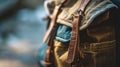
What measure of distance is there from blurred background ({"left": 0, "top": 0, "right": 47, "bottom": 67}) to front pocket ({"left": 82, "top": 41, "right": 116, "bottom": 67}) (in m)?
1.73

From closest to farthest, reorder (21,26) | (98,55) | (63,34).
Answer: (98,55) → (63,34) → (21,26)

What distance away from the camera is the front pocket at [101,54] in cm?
126

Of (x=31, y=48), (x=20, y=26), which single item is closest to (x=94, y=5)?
(x=31, y=48)

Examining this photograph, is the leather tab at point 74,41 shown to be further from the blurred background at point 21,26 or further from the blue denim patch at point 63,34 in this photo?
the blurred background at point 21,26

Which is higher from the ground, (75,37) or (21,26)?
(21,26)

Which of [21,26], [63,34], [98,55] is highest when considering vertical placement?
[21,26]

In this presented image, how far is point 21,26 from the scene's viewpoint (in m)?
3.50

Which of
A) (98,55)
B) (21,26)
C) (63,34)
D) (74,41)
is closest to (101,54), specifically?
(98,55)

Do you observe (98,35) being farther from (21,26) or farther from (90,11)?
(21,26)

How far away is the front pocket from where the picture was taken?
1.26 m

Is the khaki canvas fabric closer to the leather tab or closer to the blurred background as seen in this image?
the leather tab

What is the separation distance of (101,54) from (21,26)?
2.35m

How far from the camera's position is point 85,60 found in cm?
130

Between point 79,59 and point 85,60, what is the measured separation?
0.10ft
